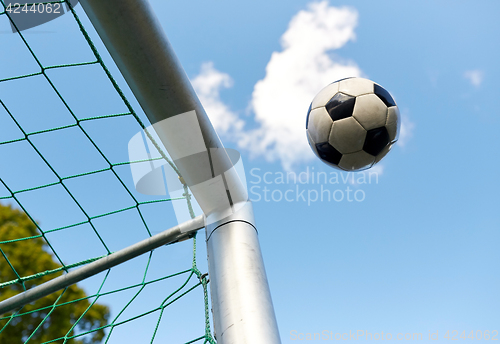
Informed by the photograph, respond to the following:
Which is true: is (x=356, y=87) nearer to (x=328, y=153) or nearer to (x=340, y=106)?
(x=340, y=106)

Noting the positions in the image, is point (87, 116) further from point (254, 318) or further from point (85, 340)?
point (85, 340)

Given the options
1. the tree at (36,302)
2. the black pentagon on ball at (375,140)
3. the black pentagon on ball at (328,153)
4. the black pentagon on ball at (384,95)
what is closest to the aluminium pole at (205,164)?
the black pentagon on ball at (328,153)

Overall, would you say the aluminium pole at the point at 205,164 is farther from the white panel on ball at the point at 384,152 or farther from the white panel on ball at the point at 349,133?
the white panel on ball at the point at 384,152

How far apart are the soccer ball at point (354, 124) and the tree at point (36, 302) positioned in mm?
6276

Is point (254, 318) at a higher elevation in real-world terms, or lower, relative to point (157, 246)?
lower

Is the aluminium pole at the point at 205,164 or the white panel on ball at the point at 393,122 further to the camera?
the white panel on ball at the point at 393,122

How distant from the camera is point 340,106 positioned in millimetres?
2166

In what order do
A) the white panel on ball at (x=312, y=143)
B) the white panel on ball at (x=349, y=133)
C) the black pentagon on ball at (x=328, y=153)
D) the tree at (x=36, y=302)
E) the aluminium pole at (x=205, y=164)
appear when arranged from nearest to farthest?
the aluminium pole at (x=205, y=164)
the white panel on ball at (x=349, y=133)
the black pentagon on ball at (x=328, y=153)
the white panel on ball at (x=312, y=143)
the tree at (x=36, y=302)

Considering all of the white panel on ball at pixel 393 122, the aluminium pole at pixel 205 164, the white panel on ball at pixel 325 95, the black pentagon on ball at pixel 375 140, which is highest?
the white panel on ball at pixel 325 95

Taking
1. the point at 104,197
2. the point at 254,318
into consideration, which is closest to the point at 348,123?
the point at 254,318

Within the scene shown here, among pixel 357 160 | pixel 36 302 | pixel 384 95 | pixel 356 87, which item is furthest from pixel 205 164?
pixel 36 302

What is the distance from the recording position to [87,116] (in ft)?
7.22

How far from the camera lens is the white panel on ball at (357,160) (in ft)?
7.22

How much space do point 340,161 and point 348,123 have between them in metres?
0.25
